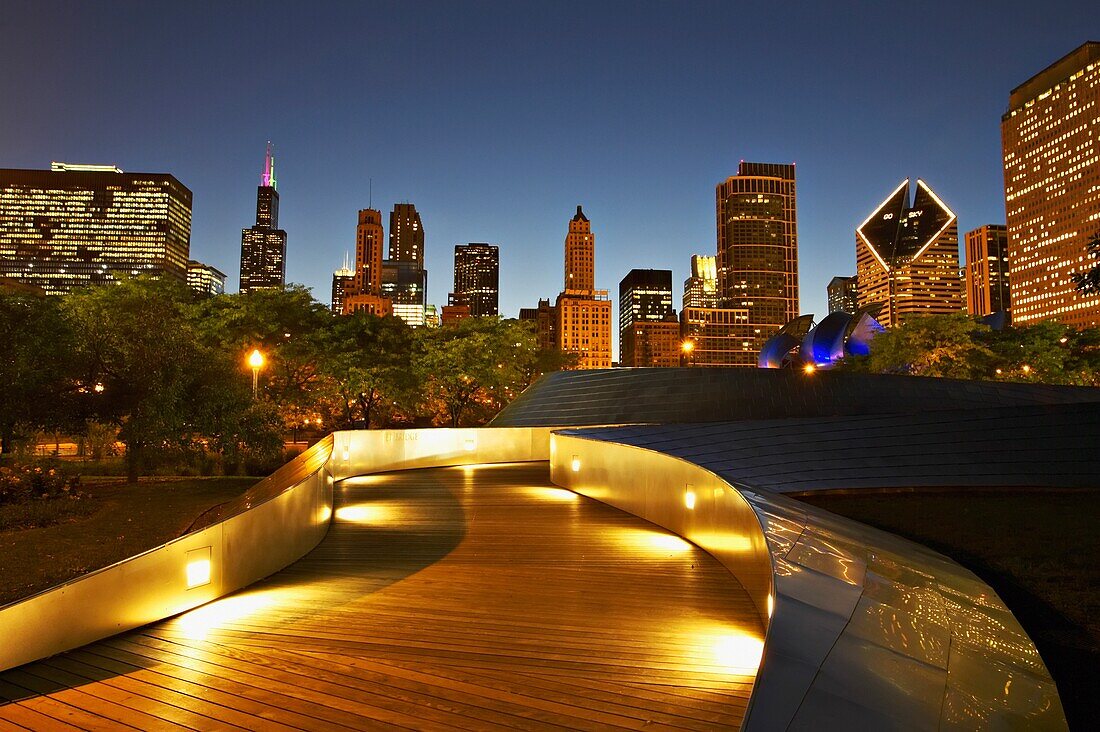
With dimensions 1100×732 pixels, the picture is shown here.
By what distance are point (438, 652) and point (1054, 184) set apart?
628 ft

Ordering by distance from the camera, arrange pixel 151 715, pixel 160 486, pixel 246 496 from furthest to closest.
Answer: pixel 160 486 < pixel 246 496 < pixel 151 715

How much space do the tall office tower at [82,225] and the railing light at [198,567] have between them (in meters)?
164

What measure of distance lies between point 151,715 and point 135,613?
190 cm

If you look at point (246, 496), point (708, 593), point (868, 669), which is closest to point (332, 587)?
point (246, 496)

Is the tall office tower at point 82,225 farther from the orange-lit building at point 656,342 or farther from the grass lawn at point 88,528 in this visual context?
the grass lawn at point 88,528

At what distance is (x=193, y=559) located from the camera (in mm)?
6004

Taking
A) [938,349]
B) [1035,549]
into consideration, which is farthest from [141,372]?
[938,349]

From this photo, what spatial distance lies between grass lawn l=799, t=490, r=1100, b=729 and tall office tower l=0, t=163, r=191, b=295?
6524 inches

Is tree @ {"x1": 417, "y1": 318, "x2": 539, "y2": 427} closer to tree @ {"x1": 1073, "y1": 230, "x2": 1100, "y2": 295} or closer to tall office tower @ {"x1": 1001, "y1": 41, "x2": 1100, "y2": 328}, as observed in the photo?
tree @ {"x1": 1073, "y1": 230, "x2": 1100, "y2": 295}

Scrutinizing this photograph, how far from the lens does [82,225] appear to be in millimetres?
149625

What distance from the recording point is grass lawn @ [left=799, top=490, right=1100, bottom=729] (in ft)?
15.9

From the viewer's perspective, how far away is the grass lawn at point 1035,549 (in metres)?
4.84

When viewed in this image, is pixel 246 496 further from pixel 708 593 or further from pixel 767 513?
pixel 767 513

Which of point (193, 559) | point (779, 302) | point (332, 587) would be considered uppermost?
point (779, 302)
